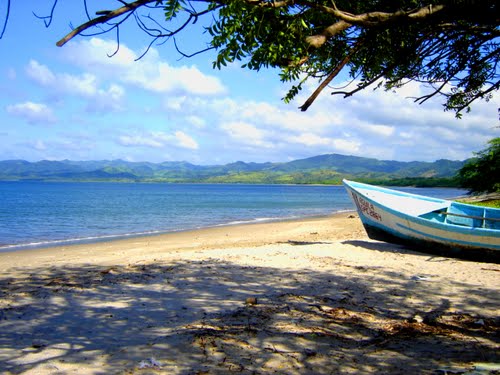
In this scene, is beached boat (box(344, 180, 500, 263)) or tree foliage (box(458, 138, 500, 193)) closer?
beached boat (box(344, 180, 500, 263))

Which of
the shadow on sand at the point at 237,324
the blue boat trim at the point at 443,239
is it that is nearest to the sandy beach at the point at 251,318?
the shadow on sand at the point at 237,324

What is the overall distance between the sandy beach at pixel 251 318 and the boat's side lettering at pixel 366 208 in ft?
10.5

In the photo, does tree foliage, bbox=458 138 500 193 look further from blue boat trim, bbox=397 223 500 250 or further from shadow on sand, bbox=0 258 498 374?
shadow on sand, bbox=0 258 498 374

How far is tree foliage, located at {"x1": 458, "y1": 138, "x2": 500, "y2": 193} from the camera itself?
30391mm

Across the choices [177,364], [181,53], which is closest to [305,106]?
[181,53]

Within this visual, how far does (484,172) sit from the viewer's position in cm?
3141

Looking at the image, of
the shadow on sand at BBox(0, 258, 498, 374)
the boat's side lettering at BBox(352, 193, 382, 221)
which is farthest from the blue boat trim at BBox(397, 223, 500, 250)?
the shadow on sand at BBox(0, 258, 498, 374)

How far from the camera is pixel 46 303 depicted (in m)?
6.25

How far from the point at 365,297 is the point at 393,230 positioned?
6.17 metres

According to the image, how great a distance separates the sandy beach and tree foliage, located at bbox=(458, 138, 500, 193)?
24.1 metres

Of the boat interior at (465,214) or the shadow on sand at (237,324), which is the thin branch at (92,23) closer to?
the shadow on sand at (237,324)

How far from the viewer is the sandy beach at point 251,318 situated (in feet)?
13.6

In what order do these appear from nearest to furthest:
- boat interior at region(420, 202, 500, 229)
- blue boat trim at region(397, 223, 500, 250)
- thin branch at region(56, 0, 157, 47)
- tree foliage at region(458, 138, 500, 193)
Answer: thin branch at region(56, 0, 157, 47) < blue boat trim at region(397, 223, 500, 250) < boat interior at region(420, 202, 500, 229) < tree foliage at region(458, 138, 500, 193)

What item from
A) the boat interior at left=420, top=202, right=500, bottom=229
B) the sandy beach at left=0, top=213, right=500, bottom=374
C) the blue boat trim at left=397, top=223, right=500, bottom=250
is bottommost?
the sandy beach at left=0, top=213, right=500, bottom=374
